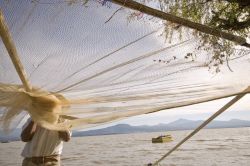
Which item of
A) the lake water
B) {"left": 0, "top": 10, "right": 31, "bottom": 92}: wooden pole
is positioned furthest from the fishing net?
the lake water

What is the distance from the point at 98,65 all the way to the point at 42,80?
532 millimetres

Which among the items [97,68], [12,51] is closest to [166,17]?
[97,68]

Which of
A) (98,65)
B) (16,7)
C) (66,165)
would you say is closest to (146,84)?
(98,65)

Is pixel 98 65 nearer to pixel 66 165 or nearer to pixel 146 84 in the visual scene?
pixel 146 84

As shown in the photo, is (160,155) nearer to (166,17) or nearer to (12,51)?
(166,17)

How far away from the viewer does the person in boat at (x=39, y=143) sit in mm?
4043

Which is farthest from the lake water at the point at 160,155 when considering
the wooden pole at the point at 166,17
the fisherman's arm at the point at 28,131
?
the wooden pole at the point at 166,17

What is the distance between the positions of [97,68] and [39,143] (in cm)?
140

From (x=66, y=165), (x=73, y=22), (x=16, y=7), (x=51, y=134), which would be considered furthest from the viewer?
(x=66, y=165)

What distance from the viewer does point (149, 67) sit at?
3.48 meters

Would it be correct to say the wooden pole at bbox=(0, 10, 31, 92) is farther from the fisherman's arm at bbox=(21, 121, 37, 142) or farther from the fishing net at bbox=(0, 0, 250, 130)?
the fisherman's arm at bbox=(21, 121, 37, 142)

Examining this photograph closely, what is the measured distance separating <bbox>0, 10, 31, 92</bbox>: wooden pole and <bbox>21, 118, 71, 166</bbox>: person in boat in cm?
105

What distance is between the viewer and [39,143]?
4.09 m

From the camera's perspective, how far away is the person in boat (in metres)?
4.04
